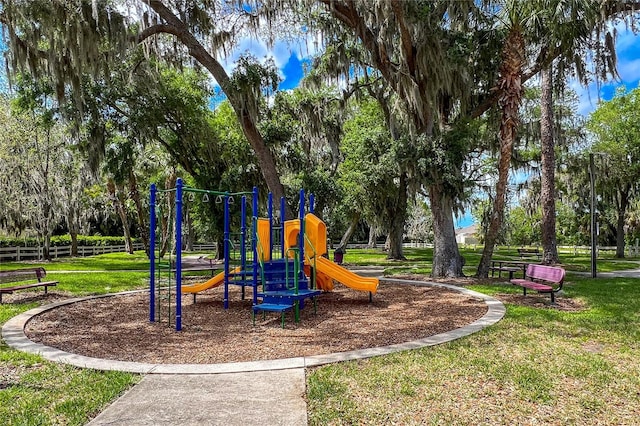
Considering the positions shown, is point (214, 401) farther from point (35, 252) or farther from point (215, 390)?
point (35, 252)

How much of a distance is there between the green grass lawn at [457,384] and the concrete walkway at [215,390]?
16 cm

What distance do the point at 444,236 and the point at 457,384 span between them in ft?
31.0

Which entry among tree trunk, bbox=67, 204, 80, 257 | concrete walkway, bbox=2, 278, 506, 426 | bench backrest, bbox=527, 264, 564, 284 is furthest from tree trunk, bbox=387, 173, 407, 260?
tree trunk, bbox=67, 204, 80, 257

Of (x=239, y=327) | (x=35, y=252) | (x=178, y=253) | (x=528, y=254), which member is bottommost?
(x=239, y=327)

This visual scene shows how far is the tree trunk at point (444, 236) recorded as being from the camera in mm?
13297

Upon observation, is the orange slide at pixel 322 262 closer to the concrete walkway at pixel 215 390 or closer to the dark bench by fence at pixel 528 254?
the concrete walkway at pixel 215 390

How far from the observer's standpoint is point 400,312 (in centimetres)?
810

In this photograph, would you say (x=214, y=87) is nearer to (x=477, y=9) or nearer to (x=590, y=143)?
(x=477, y=9)

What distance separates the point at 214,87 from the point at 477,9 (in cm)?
1219

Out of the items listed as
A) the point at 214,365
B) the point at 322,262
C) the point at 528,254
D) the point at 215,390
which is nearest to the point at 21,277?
the point at 322,262

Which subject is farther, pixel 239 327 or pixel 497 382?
pixel 239 327

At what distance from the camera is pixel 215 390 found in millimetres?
4180

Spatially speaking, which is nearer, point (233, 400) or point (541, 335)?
point (233, 400)

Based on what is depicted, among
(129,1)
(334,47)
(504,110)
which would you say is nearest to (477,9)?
(504,110)
